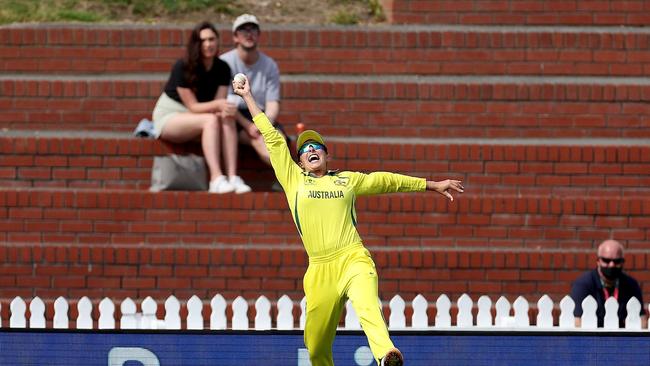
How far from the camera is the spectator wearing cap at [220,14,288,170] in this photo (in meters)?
12.3

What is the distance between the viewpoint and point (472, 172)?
12.7 metres

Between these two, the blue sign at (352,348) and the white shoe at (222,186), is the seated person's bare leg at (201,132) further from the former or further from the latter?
the blue sign at (352,348)

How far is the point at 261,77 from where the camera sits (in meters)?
12.5

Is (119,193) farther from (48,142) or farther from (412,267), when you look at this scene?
(412,267)

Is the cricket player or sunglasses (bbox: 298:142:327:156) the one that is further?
sunglasses (bbox: 298:142:327:156)

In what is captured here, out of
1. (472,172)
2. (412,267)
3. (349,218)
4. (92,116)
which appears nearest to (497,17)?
(472,172)

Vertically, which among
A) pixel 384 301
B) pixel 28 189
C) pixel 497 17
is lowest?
pixel 384 301

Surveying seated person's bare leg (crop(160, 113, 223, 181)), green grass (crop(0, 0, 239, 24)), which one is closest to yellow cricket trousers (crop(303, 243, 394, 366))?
seated person's bare leg (crop(160, 113, 223, 181))

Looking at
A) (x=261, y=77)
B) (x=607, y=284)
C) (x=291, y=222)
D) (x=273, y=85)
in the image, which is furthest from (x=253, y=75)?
(x=607, y=284)

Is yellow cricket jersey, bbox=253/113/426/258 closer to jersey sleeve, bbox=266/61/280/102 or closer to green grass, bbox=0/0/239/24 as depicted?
jersey sleeve, bbox=266/61/280/102

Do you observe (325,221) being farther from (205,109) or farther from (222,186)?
(205,109)

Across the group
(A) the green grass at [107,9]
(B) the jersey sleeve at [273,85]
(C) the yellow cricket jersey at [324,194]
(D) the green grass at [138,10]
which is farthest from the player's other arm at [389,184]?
(A) the green grass at [107,9]

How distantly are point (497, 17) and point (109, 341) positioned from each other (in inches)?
224

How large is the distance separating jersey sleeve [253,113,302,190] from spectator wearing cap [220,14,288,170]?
3.36m
